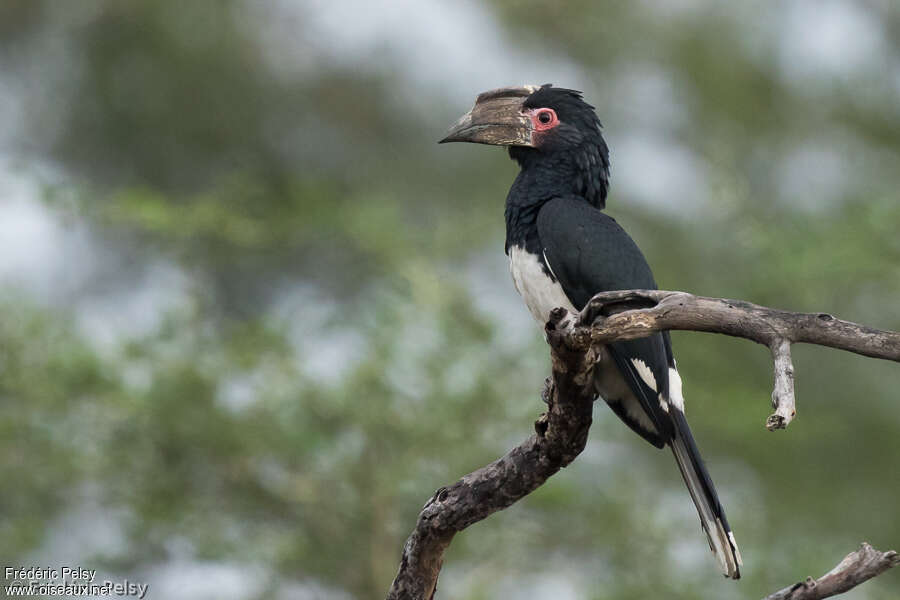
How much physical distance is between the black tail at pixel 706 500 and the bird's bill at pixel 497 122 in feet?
3.63

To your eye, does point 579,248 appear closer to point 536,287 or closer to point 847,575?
point 536,287

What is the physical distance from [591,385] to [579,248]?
2.33 feet

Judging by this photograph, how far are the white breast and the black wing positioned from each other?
0.03 meters

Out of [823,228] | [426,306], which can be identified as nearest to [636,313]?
[426,306]

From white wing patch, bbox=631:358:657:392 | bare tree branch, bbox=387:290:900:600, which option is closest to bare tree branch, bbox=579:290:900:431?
bare tree branch, bbox=387:290:900:600

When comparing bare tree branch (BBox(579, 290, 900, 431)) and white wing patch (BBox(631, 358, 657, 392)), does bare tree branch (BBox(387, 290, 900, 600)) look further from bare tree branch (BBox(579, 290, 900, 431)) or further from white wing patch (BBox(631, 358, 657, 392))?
white wing patch (BBox(631, 358, 657, 392))

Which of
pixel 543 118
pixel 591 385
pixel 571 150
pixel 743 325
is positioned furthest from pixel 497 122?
pixel 743 325

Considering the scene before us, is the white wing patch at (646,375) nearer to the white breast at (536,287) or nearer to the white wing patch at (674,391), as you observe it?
the white wing patch at (674,391)

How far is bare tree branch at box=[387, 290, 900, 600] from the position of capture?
2.35m

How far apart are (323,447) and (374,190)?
10.6 feet

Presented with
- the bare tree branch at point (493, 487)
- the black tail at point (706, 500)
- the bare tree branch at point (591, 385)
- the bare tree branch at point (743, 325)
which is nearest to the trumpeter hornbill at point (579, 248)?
the black tail at point (706, 500)

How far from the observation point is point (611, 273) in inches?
135

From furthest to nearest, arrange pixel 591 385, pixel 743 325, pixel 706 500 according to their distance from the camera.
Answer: pixel 706 500
pixel 591 385
pixel 743 325

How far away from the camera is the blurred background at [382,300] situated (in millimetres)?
7371
